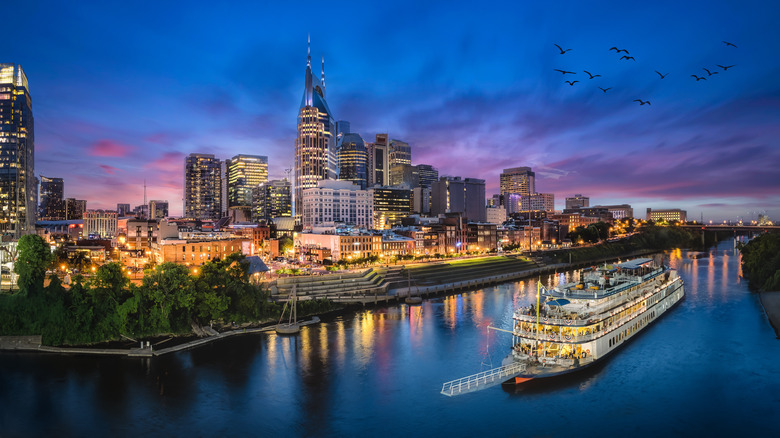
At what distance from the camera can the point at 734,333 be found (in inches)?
2132

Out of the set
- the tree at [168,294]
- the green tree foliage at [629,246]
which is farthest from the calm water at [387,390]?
the green tree foliage at [629,246]

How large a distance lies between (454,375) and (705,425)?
18.2m

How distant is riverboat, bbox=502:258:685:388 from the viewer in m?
39.9

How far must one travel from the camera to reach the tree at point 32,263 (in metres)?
52.7

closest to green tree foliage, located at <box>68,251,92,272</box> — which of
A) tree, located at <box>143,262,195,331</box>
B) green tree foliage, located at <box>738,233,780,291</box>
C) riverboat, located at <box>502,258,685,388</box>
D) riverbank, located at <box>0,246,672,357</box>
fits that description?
riverbank, located at <box>0,246,672,357</box>

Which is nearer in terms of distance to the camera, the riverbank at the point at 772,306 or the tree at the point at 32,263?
the tree at the point at 32,263

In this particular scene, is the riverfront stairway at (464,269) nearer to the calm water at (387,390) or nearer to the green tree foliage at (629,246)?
the green tree foliage at (629,246)

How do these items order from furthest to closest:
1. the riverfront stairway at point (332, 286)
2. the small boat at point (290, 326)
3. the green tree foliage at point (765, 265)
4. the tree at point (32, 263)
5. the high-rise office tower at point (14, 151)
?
the high-rise office tower at point (14, 151) → the green tree foliage at point (765, 265) → the riverfront stairway at point (332, 286) → the small boat at point (290, 326) → the tree at point (32, 263)

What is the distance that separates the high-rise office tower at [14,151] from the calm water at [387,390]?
348 feet

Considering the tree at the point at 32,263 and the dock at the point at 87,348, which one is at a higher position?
the tree at the point at 32,263

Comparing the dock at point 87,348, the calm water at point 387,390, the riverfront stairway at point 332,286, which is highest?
the riverfront stairway at point 332,286

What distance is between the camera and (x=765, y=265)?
83.9 metres

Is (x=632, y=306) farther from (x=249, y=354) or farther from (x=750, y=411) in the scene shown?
(x=249, y=354)

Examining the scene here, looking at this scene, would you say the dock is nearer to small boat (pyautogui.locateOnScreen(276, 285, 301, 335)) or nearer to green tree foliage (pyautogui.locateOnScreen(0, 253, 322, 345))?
green tree foliage (pyautogui.locateOnScreen(0, 253, 322, 345))
